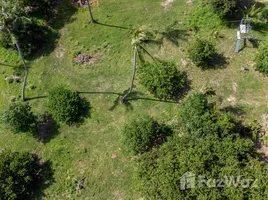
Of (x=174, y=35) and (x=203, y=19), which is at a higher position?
(x=203, y=19)

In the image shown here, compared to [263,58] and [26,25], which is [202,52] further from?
[26,25]

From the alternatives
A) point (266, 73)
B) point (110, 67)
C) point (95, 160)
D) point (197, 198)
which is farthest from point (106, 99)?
point (266, 73)

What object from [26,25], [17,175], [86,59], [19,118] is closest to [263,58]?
[86,59]

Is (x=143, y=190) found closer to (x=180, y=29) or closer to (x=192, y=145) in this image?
(x=192, y=145)

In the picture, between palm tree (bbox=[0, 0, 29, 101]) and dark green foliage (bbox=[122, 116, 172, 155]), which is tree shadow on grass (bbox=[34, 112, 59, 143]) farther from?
dark green foliage (bbox=[122, 116, 172, 155])

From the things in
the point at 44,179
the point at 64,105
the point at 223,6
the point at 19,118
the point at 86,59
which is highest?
the point at 223,6
